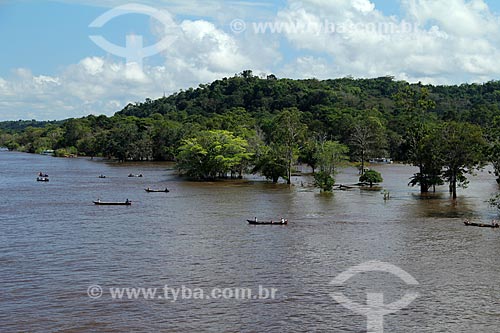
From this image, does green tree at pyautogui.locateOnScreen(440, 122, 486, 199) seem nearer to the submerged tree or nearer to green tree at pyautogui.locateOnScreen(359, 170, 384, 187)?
the submerged tree

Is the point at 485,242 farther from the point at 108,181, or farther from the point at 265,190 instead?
the point at 108,181

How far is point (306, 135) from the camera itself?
266 ft

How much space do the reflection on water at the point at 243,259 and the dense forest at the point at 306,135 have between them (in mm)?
4896

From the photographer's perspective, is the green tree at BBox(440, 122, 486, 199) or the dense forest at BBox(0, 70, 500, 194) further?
the dense forest at BBox(0, 70, 500, 194)

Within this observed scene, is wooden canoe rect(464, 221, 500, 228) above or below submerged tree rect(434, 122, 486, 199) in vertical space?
below

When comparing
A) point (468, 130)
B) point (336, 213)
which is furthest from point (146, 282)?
point (468, 130)

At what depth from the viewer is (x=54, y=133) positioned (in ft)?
621

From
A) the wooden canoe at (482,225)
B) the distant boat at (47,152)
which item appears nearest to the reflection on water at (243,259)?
the wooden canoe at (482,225)

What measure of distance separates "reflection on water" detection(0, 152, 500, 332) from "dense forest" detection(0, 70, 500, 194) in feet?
16.1

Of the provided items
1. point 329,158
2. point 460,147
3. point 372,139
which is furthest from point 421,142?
point 372,139

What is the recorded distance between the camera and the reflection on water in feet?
72.5

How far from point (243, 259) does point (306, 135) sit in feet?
170

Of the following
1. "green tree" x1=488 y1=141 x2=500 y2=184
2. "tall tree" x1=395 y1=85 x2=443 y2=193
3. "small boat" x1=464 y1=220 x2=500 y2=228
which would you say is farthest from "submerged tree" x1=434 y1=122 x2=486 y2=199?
"small boat" x1=464 y1=220 x2=500 y2=228

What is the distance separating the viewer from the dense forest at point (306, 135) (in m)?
56.0
